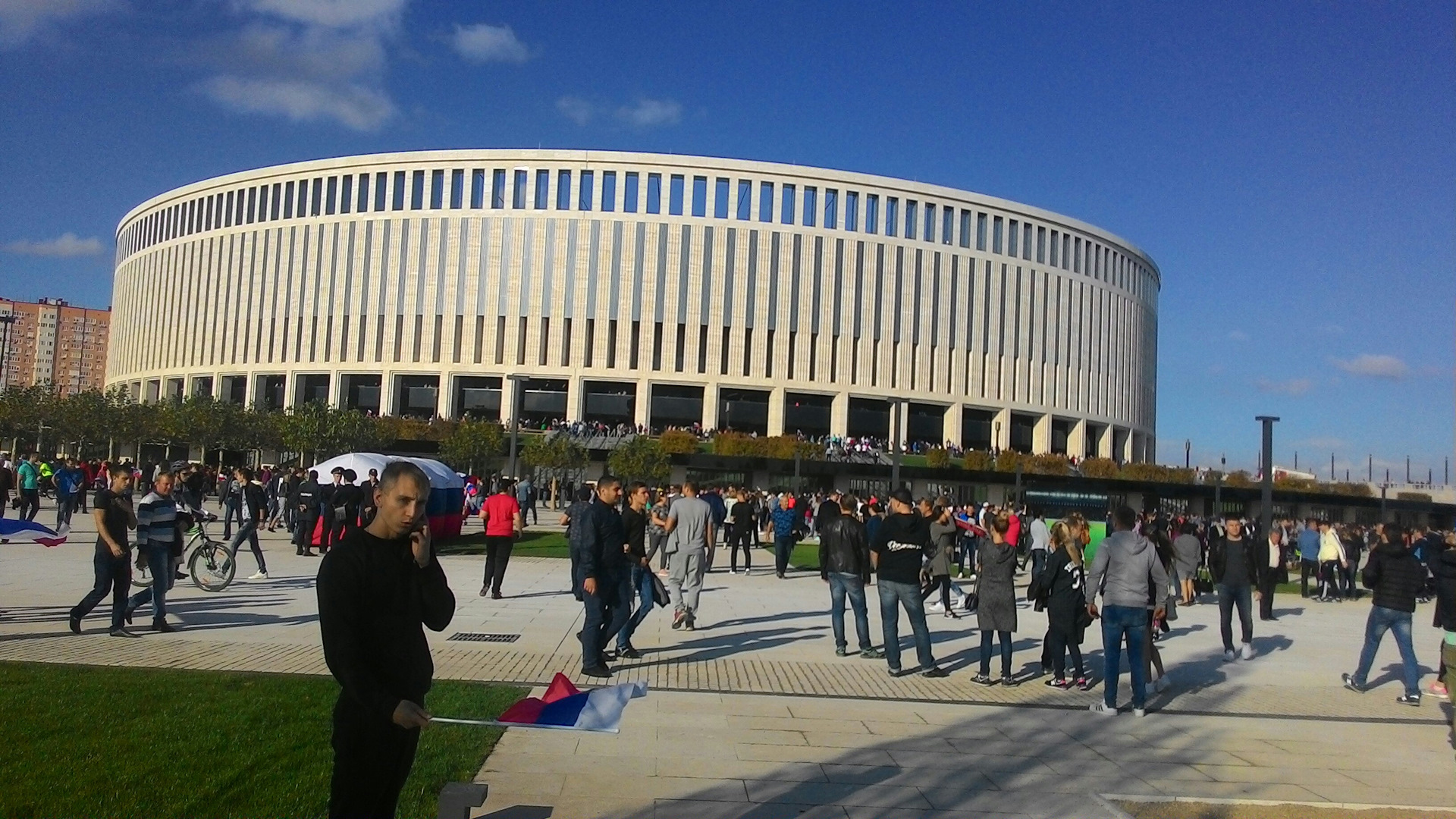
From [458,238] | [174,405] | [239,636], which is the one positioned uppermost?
[458,238]

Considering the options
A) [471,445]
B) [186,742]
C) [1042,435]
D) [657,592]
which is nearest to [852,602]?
[657,592]

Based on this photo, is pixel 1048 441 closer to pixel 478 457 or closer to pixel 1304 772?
pixel 478 457

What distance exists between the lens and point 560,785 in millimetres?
5867

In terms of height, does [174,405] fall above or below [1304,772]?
above

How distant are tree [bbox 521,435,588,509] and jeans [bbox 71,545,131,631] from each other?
147 feet

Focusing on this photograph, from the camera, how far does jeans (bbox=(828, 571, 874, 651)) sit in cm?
1091

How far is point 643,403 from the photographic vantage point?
70688mm

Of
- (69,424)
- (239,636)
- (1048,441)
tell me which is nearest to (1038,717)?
(239,636)

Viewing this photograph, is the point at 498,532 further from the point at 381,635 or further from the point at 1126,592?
the point at 381,635

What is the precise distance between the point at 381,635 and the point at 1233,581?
36.9ft

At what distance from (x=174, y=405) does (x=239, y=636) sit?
5839 cm

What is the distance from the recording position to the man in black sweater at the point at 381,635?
3.41m

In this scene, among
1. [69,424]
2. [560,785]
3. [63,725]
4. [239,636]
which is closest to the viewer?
[560,785]

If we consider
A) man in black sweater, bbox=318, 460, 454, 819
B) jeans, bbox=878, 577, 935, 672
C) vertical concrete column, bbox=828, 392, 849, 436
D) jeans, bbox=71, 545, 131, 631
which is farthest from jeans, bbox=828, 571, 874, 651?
vertical concrete column, bbox=828, 392, 849, 436
